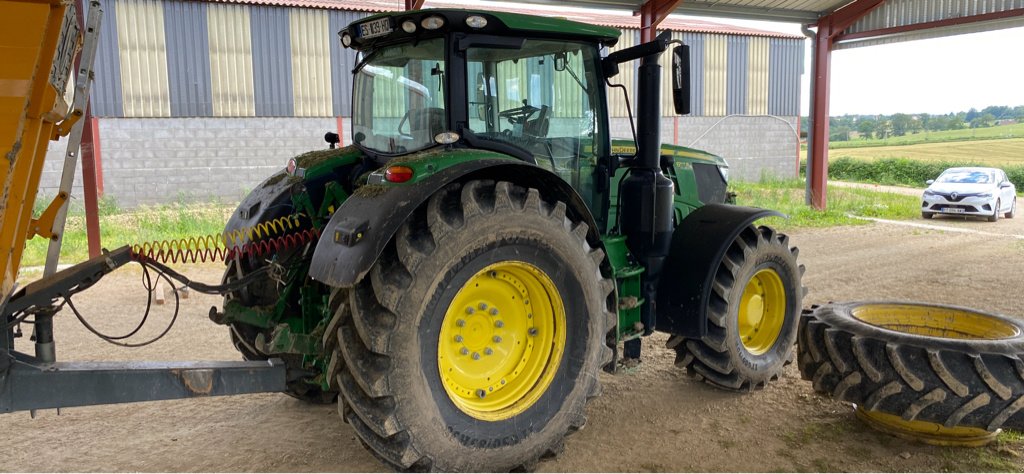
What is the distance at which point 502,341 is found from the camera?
353cm

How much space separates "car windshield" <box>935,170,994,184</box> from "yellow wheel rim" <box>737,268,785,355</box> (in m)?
12.5

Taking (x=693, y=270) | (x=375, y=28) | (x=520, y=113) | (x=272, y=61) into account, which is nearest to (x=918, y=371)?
(x=693, y=270)

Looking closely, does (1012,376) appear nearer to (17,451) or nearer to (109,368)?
(109,368)

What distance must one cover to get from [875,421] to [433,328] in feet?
8.08

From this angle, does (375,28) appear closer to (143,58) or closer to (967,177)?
(143,58)

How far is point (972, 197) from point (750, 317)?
39.3ft

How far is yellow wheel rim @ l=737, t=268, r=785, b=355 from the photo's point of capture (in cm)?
493

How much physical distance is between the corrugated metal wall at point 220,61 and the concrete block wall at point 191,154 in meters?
0.24

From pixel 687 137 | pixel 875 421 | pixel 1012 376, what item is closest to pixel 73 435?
pixel 875 421

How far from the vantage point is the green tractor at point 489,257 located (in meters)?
3.05

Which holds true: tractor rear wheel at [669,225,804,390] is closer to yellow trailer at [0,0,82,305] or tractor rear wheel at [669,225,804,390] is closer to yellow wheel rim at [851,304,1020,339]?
yellow wheel rim at [851,304,1020,339]

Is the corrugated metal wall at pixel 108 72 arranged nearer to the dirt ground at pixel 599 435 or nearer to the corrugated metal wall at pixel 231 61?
the corrugated metal wall at pixel 231 61

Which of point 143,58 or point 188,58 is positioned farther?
point 188,58

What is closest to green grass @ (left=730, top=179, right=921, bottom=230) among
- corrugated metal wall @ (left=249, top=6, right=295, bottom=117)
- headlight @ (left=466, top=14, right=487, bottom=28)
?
corrugated metal wall @ (left=249, top=6, right=295, bottom=117)
